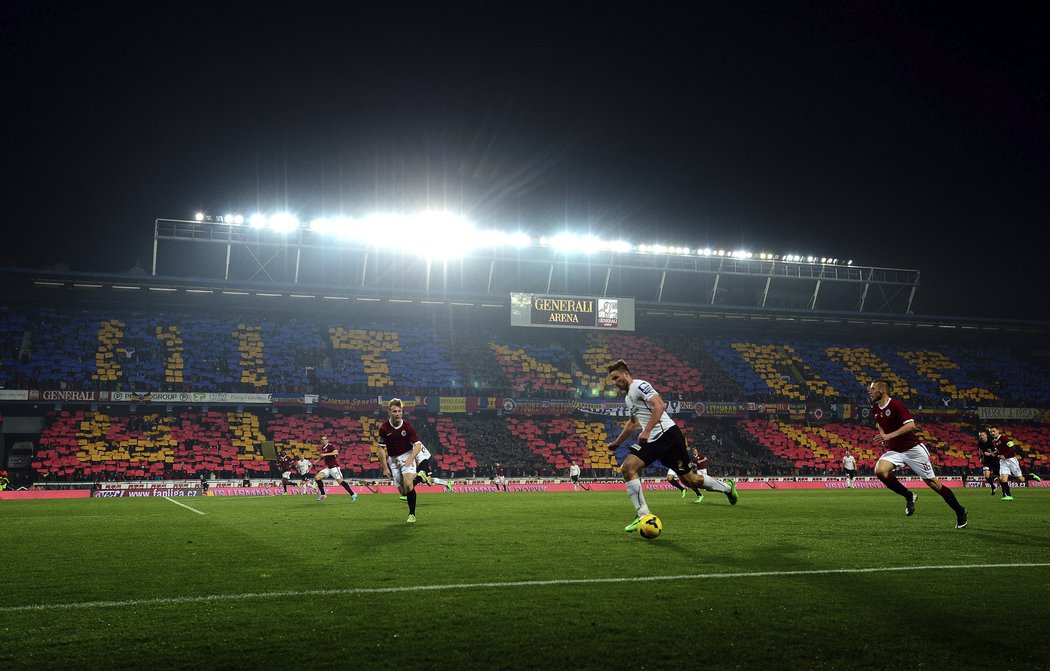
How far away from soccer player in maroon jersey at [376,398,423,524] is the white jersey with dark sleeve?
512 centimetres

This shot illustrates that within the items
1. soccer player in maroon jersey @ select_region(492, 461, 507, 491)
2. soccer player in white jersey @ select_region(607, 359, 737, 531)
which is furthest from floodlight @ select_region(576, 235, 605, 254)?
soccer player in white jersey @ select_region(607, 359, 737, 531)

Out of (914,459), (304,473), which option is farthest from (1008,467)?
(304,473)

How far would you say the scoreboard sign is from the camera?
173 ft

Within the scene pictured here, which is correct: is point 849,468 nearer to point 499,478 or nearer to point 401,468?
point 499,478

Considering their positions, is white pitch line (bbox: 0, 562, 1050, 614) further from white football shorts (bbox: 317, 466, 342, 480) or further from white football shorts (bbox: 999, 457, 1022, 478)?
white football shorts (bbox: 999, 457, 1022, 478)

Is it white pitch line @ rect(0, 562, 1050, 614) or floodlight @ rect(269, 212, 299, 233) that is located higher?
floodlight @ rect(269, 212, 299, 233)

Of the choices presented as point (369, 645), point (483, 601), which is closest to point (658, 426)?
point (483, 601)

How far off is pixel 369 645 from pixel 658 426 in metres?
7.43

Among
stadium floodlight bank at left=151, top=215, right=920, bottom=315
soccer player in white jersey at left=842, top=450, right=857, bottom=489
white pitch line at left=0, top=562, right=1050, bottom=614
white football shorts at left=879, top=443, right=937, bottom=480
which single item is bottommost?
soccer player in white jersey at left=842, top=450, right=857, bottom=489

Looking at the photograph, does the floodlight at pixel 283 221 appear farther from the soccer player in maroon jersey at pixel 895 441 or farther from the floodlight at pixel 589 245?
the soccer player in maroon jersey at pixel 895 441

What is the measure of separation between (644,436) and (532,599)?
5.00 metres

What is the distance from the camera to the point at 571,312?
53.3 m

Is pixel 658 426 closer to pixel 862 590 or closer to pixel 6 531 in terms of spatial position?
pixel 862 590

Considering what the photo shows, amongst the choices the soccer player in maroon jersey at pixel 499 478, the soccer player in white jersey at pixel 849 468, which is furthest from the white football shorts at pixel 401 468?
the soccer player in white jersey at pixel 849 468
